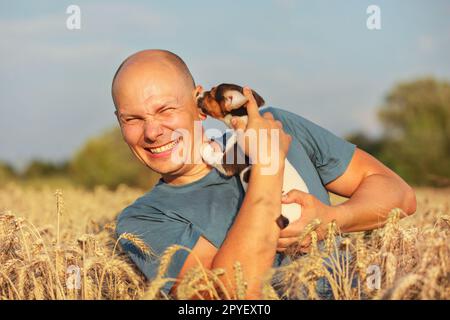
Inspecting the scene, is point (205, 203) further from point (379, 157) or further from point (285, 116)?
point (379, 157)

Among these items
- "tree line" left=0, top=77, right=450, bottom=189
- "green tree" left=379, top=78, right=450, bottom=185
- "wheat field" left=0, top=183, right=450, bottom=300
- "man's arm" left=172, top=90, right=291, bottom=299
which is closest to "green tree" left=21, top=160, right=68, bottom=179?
"tree line" left=0, top=77, right=450, bottom=189

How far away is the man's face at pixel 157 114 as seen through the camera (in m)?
3.33

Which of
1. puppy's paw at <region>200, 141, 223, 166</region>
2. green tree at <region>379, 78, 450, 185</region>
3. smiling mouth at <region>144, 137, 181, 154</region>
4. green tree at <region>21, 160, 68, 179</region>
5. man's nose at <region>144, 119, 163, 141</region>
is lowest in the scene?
green tree at <region>21, 160, 68, 179</region>

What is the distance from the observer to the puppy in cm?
305

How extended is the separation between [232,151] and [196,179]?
12.9 inches

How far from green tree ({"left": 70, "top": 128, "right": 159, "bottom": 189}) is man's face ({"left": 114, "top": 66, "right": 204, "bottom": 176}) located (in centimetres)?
1598

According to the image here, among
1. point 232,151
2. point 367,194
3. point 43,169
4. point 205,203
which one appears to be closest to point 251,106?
point 232,151

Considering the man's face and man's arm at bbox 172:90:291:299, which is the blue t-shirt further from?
man's arm at bbox 172:90:291:299

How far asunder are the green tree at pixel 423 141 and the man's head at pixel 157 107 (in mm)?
12542

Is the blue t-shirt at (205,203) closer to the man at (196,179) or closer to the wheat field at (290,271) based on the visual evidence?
the man at (196,179)

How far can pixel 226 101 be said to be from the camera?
3.08 meters

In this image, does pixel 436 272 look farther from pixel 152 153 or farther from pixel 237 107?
pixel 152 153

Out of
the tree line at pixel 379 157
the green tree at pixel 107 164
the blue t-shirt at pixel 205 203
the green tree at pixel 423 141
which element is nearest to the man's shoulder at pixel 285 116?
the blue t-shirt at pixel 205 203
